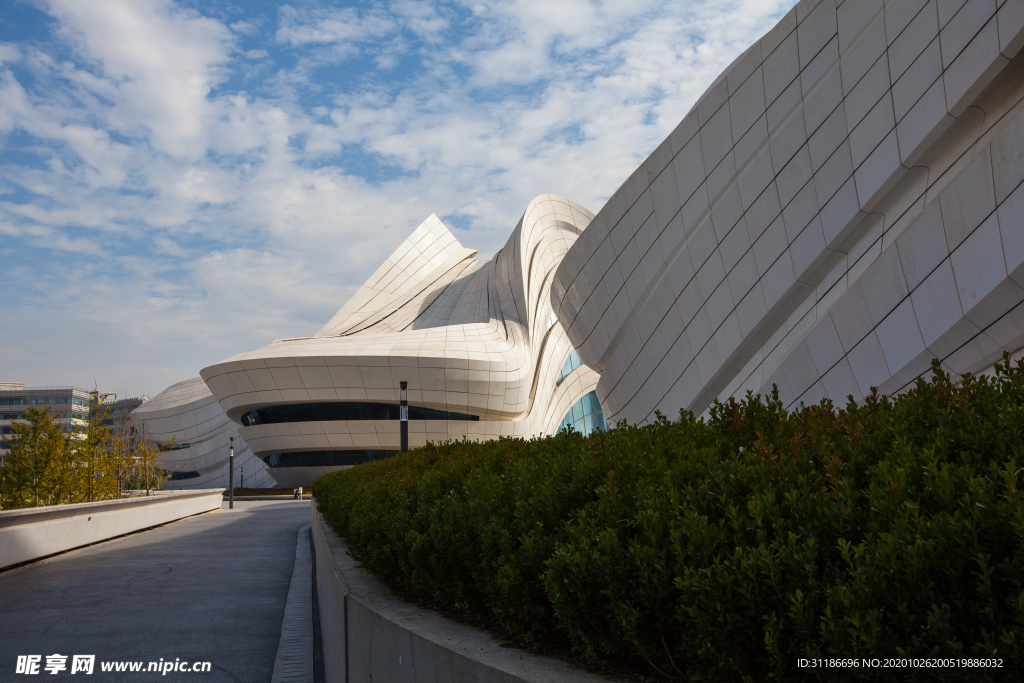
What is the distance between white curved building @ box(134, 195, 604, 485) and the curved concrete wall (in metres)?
25.2

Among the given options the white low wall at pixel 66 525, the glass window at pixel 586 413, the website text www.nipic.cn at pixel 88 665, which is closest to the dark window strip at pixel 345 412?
the glass window at pixel 586 413

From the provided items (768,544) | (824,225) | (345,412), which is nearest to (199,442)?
(345,412)

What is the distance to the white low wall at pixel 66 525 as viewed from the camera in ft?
37.7

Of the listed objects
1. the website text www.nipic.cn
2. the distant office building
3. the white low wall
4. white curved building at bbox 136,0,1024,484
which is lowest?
the website text www.nipic.cn

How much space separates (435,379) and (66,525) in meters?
25.2

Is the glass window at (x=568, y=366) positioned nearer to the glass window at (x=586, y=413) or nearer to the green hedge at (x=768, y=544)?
the glass window at (x=586, y=413)

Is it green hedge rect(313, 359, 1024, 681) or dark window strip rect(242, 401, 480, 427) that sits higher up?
dark window strip rect(242, 401, 480, 427)

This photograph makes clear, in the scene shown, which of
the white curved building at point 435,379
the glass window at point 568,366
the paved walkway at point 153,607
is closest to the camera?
the paved walkway at point 153,607

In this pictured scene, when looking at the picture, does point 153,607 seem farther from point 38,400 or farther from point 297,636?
point 38,400

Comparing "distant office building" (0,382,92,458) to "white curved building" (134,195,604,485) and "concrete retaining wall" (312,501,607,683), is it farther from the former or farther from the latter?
"concrete retaining wall" (312,501,607,683)

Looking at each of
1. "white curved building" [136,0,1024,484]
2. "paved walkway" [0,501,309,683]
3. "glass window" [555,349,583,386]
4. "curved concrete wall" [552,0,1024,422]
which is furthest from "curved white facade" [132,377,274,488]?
"curved concrete wall" [552,0,1024,422]

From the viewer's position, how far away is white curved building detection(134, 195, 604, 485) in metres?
38.1

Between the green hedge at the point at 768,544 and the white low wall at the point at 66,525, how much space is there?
10922 mm

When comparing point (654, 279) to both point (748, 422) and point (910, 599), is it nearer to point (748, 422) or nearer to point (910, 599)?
point (748, 422)
